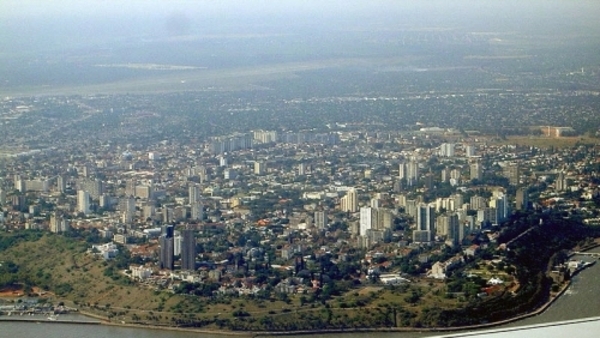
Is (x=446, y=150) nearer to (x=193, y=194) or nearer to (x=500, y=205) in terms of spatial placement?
(x=500, y=205)

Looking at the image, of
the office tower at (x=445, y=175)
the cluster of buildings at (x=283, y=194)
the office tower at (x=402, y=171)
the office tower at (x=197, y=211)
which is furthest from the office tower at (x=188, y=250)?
the office tower at (x=445, y=175)

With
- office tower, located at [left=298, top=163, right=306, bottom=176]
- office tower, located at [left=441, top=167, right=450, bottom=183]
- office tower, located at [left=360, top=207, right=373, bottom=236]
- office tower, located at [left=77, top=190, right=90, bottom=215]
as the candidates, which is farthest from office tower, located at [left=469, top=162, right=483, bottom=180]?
office tower, located at [left=77, top=190, right=90, bottom=215]

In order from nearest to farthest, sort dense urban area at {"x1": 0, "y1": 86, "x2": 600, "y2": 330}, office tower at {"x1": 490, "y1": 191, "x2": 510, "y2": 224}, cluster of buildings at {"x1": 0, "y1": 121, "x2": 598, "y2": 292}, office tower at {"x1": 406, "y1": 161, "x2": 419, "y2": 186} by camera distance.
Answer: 1. dense urban area at {"x1": 0, "y1": 86, "x2": 600, "y2": 330}
2. cluster of buildings at {"x1": 0, "y1": 121, "x2": 598, "y2": 292}
3. office tower at {"x1": 490, "y1": 191, "x2": 510, "y2": 224}
4. office tower at {"x1": 406, "y1": 161, "x2": 419, "y2": 186}

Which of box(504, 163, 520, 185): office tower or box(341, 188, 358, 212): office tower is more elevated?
box(504, 163, 520, 185): office tower

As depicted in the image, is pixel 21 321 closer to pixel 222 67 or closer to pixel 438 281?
pixel 438 281

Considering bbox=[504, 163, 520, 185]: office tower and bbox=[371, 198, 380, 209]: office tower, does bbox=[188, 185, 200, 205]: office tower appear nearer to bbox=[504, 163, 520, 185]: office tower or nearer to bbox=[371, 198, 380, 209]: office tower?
bbox=[371, 198, 380, 209]: office tower

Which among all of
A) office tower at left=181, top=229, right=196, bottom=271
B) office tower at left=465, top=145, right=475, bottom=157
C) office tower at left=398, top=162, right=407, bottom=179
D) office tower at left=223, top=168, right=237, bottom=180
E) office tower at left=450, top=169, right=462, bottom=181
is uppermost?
office tower at left=465, top=145, right=475, bottom=157

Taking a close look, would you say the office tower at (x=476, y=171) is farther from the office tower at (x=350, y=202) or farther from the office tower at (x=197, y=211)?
the office tower at (x=197, y=211)
